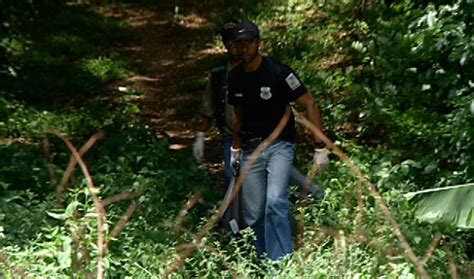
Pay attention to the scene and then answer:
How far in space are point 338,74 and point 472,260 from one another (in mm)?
5920

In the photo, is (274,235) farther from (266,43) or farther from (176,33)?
(176,33)

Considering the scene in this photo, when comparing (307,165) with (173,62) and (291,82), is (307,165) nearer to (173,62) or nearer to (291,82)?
(291,82)

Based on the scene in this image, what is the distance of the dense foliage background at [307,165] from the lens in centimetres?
472

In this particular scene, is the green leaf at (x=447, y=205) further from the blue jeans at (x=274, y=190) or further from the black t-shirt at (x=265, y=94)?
the black t-shirt at (x=265, y=94)

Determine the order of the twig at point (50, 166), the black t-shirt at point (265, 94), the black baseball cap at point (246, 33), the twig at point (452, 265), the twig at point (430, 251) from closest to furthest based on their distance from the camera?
the twig at point (452, 265) < the twig at point (430, 251) < the twig at point (50, 166) < the black baseball cap at point (246, 33) < the black t-shirt at point (265, 94)

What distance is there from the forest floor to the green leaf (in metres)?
5.54

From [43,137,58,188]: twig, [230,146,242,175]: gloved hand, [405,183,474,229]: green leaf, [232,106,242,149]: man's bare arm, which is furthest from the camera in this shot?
[230,146,242,175]: gloved hand

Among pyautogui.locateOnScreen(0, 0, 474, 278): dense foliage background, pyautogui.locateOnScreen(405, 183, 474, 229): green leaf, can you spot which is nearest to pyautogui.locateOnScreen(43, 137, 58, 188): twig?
pyautogui.locateOnScreen(0, 0, 474, 278): dense foliage background

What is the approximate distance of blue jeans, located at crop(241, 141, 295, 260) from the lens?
584 cm

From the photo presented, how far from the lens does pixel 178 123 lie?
40.8 feet

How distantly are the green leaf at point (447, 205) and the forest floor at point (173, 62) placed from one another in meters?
5.54

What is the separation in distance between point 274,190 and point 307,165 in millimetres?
3299

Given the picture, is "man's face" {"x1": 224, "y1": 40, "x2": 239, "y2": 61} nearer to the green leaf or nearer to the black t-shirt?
the black t-shirt

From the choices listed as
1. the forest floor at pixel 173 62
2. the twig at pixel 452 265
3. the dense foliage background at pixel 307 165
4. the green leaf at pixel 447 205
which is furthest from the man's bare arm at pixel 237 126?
the forest floor at pixel 173 62
